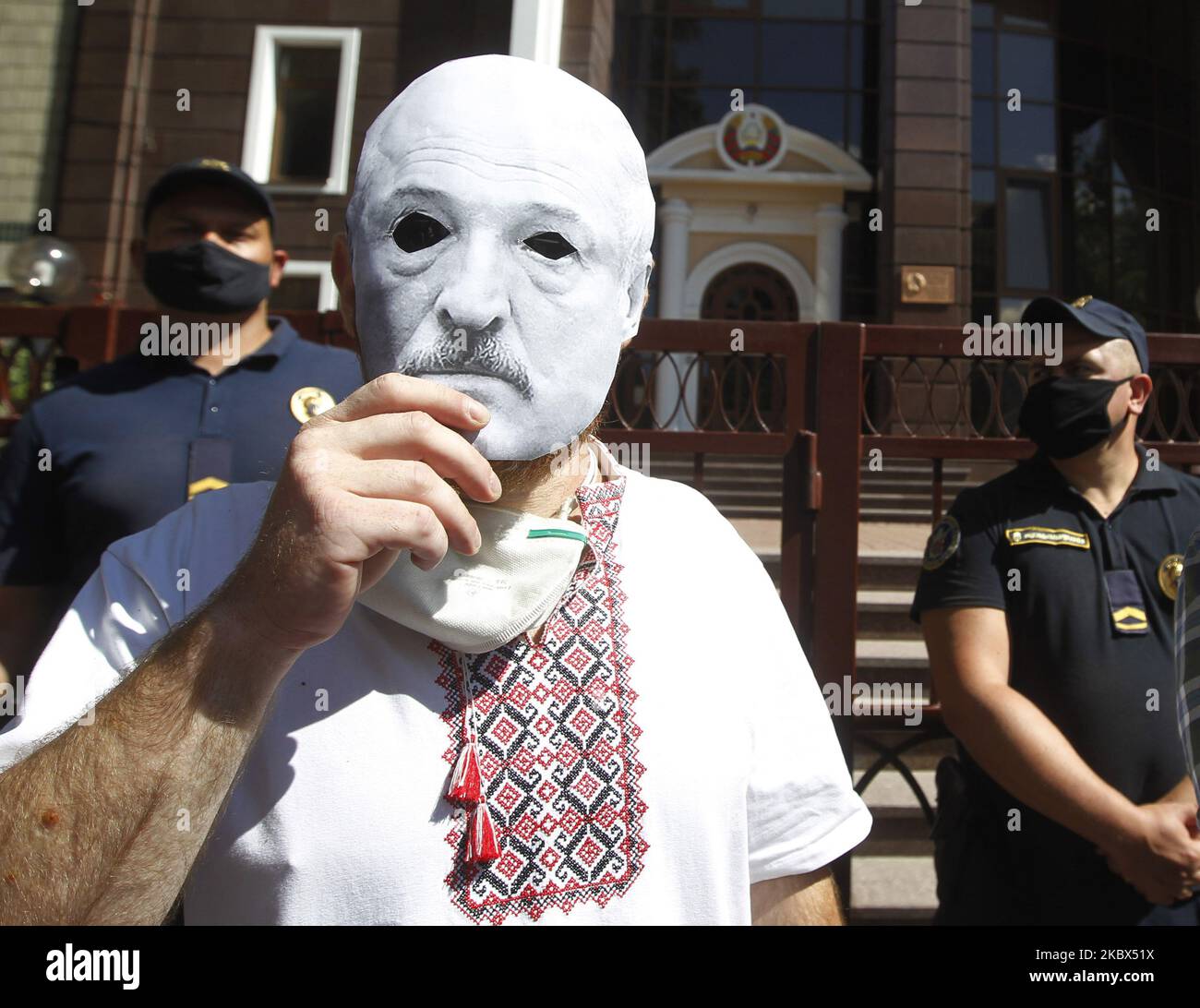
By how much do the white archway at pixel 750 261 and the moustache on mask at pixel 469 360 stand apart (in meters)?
9.62

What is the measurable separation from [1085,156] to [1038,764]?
11573 millimetres

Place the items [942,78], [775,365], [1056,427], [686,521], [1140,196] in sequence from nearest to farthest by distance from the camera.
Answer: [686,521]
[1056,427]
[775,365]
[942,78]
[1140,196]

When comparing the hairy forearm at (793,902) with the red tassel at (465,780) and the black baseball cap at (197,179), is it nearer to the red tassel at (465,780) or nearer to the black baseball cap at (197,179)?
the red tassel at (465,780)

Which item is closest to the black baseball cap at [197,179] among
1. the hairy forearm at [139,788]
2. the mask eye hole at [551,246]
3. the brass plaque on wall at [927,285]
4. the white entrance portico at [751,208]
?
the mask eye hole at [551,246]

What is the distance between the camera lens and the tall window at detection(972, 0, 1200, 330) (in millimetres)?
10797

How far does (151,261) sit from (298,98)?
8.31m

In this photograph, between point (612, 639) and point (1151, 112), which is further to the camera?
point (1151, 112)

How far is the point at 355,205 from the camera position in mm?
1203

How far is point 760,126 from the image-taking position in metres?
A: 10.3

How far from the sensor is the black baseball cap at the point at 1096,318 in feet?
8.25

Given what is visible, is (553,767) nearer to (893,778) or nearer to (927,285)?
(893,778)

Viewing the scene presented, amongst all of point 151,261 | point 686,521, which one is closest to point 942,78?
point 151,261

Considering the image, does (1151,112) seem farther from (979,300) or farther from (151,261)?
(151,261)

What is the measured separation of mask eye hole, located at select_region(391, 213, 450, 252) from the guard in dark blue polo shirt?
1.14m
